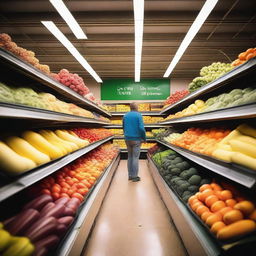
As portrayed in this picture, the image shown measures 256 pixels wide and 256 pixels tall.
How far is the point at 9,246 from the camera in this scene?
115 cm

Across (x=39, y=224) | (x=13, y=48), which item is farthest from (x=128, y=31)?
(x=39, y=224)

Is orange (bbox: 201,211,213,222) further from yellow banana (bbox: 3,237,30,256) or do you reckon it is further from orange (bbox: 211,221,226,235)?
yellow banana (bbox: 3,237,30,256)

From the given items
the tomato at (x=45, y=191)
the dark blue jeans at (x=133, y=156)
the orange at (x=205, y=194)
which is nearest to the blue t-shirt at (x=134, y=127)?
the dark blue jeans at (x=133, y=156)

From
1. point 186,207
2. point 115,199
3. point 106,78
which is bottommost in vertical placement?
point 115,199

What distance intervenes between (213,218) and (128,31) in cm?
545

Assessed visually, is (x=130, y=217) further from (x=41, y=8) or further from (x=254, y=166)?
(x=41, y=8)

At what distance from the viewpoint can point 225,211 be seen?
1.52 metres

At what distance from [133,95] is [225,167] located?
794cm

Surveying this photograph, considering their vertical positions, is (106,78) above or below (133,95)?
above

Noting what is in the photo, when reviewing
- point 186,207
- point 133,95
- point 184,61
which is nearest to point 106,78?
point 133,95

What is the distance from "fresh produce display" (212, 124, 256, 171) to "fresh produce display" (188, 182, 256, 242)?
1.01 feet

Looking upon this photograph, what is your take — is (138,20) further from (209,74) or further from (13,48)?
(13,48)

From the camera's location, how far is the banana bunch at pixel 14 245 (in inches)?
43.6

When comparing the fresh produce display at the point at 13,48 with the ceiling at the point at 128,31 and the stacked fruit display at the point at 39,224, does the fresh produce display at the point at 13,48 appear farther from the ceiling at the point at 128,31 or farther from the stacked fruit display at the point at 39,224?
the ceiling at the point at 128,31
